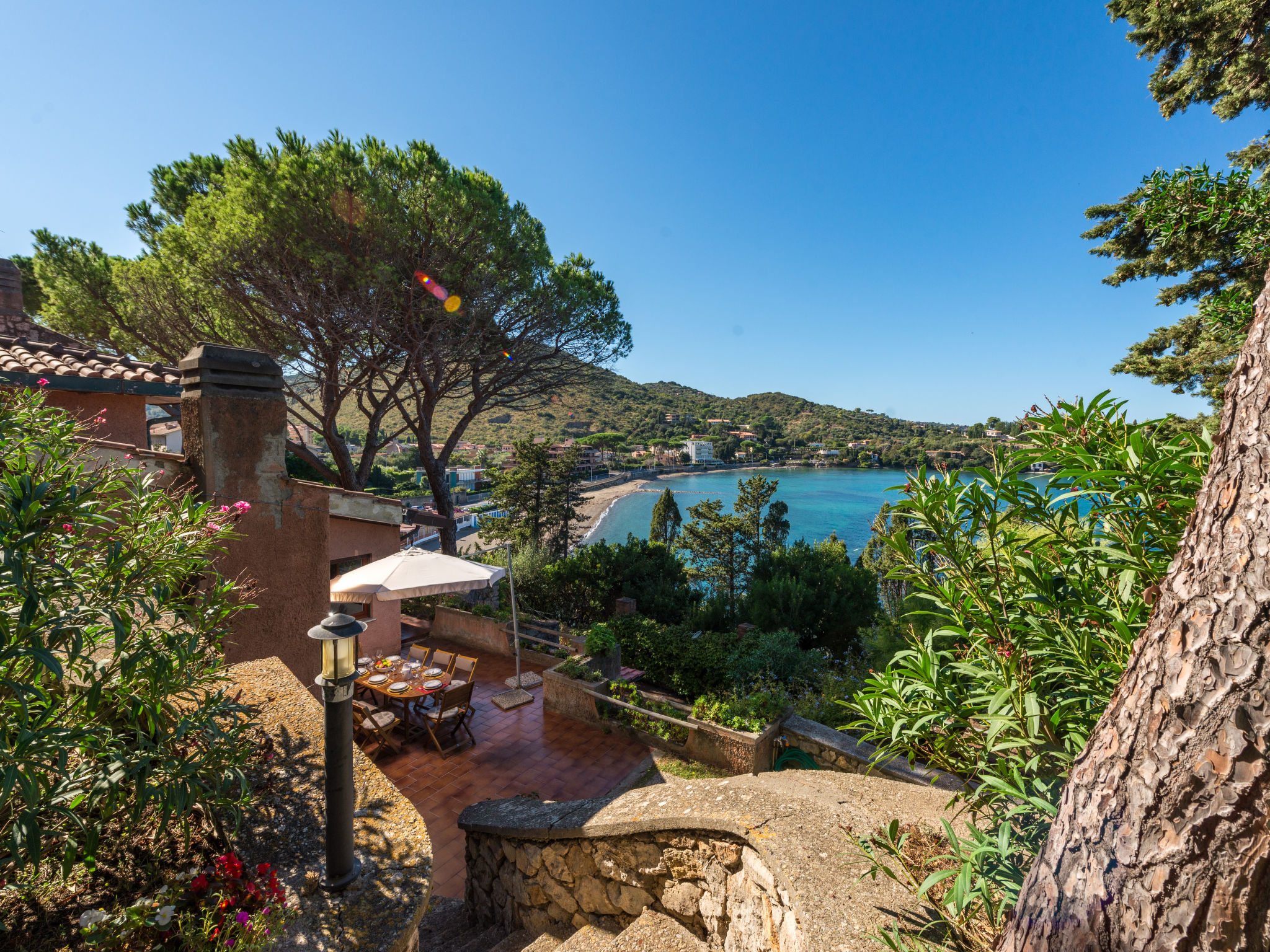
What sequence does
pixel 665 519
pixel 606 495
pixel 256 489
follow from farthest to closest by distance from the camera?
pixel 606 495
pixel 665 519
pixel 256 489

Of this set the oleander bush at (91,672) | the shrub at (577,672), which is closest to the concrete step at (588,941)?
the oleander bush at (91,672)

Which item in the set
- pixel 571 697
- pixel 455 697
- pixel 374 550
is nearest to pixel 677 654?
pixel 571 697

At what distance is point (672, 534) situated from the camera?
41.4 m

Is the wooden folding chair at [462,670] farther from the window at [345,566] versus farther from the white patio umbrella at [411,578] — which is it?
the window at [345,566]

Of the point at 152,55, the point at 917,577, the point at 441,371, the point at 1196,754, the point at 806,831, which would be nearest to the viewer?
the point at 1196,754

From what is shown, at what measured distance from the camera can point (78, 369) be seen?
5469mm

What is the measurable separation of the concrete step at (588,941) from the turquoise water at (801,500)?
48032mm

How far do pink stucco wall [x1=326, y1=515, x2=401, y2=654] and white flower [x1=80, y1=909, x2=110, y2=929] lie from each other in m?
4.04

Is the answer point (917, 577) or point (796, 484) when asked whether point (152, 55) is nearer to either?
point (917, 577)

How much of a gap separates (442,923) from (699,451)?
283ft

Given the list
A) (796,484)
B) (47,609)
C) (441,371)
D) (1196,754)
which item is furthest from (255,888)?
(796,484)

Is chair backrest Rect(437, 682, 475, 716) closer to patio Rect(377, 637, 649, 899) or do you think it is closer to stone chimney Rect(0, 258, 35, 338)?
patio Rect(377, 637, 649, 899)

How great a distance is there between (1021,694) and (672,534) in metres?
39.9

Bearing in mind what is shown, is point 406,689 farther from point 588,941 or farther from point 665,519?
point 665,519
